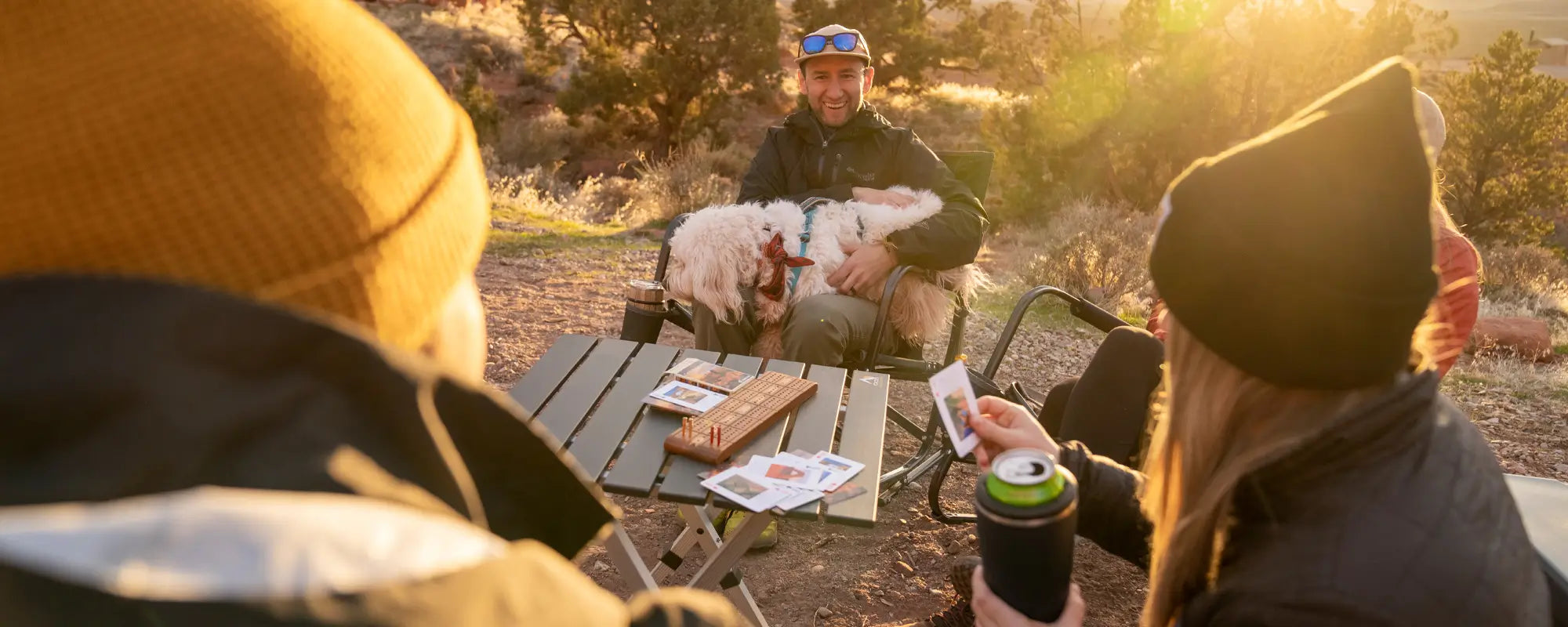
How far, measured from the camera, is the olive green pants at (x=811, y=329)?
3.60m

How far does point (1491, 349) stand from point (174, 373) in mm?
7984

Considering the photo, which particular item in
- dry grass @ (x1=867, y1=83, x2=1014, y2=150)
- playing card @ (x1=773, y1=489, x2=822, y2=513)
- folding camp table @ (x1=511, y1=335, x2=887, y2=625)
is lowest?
dry grass @ (x1=867, y1=83, x2=1014, y2=150)

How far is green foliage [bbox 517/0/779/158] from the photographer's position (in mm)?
18969

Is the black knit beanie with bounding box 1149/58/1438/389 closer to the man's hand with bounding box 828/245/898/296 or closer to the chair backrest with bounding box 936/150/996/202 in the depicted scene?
the man's hand with bounding box 828/245/898/296

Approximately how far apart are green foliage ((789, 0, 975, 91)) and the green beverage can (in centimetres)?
2145

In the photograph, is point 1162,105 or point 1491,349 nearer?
point 1491,349

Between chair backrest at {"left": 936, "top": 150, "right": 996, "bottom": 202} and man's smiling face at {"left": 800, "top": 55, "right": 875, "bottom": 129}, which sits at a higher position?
man's smiling face at {"left": 800, "top": 55, "right": 875, "bottom": 129}

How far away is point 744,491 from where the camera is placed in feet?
7.43

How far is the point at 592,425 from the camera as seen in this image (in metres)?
2.62

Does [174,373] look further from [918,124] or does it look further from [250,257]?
[918,124]

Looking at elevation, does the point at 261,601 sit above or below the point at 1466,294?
above

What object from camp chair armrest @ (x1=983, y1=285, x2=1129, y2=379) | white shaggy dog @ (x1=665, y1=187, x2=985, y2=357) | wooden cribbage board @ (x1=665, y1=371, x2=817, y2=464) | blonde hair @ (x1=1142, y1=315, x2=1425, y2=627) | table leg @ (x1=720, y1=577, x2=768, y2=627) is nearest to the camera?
blonde hair @ (x1=1142, y1=315, x2=1425, y2=627)

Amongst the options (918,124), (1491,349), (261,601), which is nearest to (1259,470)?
(261,601)

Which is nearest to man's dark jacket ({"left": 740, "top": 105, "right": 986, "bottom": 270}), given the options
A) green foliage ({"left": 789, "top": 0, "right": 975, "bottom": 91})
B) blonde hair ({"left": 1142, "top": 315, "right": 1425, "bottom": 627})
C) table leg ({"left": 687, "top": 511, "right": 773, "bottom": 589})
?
table leg ({"left": 687, "top": 511, "right": 773, "bottom": 589})
